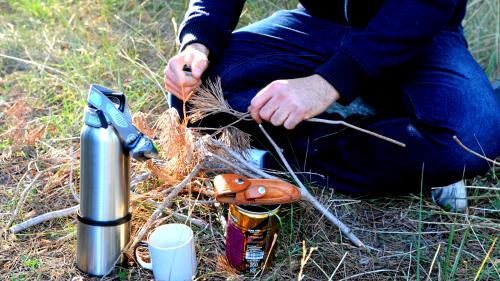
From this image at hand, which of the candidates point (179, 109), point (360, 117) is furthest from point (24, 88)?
point (360, 117)

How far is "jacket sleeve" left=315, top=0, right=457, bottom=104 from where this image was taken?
171 cm

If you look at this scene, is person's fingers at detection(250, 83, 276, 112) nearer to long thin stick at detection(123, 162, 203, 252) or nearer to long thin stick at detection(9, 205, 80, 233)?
long thin stick at detection(123, 162, 203, 252)

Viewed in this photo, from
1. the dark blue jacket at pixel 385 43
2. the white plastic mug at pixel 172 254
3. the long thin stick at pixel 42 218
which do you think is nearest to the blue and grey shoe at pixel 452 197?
the dark blue jacket at pixel 385 43

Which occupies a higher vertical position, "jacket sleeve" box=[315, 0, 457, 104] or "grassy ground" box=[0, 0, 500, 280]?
"jacket sleeve" box=[315, 0, 457, 104]

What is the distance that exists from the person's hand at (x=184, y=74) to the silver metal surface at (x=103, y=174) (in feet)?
1.26

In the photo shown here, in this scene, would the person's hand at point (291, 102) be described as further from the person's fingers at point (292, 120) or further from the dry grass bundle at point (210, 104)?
the dry grass bundle at point (210, 104)

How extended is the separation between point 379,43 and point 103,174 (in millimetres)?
780

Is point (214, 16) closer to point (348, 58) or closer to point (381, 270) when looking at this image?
point (348, 58)

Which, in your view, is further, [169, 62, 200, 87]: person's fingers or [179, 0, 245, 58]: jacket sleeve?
[179, 0, 245, 58]: jacket sleeve

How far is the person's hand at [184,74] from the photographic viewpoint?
1855mm

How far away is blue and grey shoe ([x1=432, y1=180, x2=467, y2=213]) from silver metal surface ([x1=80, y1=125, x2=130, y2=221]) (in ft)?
2.95

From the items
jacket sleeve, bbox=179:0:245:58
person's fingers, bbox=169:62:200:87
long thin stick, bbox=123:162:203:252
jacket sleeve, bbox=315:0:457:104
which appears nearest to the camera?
long thin stick, bbox=123:162:203:252

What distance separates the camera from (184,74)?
6.09 feet

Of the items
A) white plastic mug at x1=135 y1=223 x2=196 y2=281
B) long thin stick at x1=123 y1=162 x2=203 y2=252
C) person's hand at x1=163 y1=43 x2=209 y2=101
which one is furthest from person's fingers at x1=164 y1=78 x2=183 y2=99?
white plastic mug at x1=135 y1=223 x2=196 y2=281
